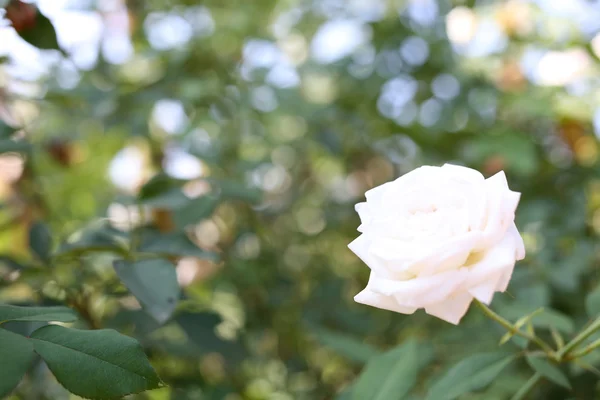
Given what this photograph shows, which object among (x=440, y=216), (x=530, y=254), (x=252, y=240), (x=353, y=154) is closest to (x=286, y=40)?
(x=353, y=154)

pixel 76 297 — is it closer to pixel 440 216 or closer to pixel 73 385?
pixel 73 385

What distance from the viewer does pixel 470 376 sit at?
63cm

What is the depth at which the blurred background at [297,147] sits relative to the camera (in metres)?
1.12

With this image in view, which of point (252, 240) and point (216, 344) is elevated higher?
point (216, 344)

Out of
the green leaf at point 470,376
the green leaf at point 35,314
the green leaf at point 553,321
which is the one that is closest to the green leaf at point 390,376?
the green leaf at point 470,376

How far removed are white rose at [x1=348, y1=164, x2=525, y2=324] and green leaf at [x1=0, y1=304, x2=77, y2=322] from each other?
26cm

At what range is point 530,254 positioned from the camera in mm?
1020

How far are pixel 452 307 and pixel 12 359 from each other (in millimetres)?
338

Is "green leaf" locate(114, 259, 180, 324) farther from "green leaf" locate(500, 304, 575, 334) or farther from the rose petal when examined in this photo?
"green leaf" locate(500, 304, 575, 334)

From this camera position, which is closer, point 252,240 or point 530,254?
point 530,254

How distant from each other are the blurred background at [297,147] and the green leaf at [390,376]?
8.6 inches

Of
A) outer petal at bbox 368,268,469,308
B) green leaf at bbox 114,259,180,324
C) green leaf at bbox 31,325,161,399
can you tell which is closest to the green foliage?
green leaf at bbox 31,325,161,399

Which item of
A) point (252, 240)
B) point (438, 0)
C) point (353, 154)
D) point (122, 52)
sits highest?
point (438, 0)

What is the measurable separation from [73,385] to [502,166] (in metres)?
1.06
